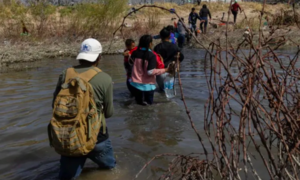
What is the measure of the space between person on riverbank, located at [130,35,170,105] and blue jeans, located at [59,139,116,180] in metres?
2.55

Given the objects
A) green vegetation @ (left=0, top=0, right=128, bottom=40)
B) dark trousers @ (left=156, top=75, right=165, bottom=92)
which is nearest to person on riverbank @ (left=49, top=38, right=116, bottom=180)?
dark trousers @ (left=156, top=75, right=165, bottom=92)

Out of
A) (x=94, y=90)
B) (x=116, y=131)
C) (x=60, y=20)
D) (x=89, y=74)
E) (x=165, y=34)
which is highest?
(x=60, y=20)

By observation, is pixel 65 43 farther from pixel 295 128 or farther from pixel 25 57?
pixel 295 128

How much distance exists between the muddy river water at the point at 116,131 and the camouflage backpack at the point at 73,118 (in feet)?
3.46

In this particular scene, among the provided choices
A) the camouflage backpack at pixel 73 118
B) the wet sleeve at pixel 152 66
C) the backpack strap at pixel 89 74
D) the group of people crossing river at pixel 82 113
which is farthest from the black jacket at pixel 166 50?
the camouflage backpack at pixel 73 118

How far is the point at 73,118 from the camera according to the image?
9.31 ft

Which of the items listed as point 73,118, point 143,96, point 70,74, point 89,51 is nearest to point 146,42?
point 143,96

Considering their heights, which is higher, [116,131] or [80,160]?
[80,160]

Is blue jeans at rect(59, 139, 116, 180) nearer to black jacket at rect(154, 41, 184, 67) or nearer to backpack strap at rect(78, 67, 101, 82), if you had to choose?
backpack strap at rect(78, 67, 101, 82)

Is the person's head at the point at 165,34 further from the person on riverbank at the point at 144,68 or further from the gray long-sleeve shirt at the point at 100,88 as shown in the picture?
the gray long-sleeve shirt at the point at 100,88

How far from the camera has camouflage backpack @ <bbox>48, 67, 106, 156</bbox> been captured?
2.83 meters

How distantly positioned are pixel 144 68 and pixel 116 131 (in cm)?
126

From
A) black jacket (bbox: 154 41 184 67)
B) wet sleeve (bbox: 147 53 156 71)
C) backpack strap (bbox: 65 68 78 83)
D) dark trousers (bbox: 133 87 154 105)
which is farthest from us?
black jacket (bbox: 154 41 184 67)

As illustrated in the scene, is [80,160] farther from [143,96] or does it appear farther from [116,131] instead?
[143,96]
